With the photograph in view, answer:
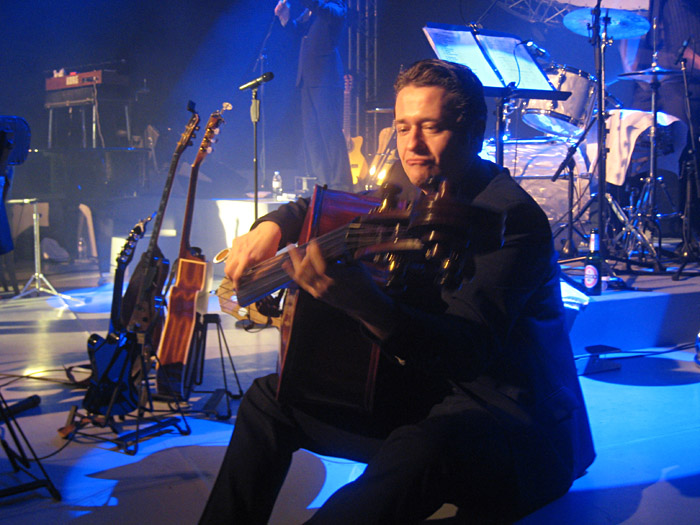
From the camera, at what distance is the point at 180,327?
9.21 feet

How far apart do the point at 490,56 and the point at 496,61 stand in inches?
2.1

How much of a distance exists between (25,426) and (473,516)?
7.01ft

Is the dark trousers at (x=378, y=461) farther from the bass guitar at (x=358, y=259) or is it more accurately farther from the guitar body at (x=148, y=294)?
the guitar body at (x=148, y=294)

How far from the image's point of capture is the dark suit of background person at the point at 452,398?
1.12 m

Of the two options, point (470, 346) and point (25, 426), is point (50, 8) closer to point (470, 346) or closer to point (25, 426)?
point (25, 426)

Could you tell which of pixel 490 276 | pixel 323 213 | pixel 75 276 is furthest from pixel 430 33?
pixel 75 276

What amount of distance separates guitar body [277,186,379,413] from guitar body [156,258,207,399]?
1.55 meters

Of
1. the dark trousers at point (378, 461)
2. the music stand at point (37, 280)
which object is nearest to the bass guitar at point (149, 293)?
the dark trousers at point (378, 461)

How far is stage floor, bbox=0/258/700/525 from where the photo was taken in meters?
1.90

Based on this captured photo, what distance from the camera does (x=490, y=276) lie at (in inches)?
46.9

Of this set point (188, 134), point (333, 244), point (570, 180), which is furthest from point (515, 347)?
point (570, 180)

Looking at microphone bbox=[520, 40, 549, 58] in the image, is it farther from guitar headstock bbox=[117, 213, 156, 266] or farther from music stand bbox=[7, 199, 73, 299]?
music stand bbox=[7, 199, 73, 299]

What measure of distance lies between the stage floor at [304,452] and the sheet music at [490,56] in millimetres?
1508

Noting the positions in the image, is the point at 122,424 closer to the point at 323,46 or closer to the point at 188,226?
the point at 188,226
